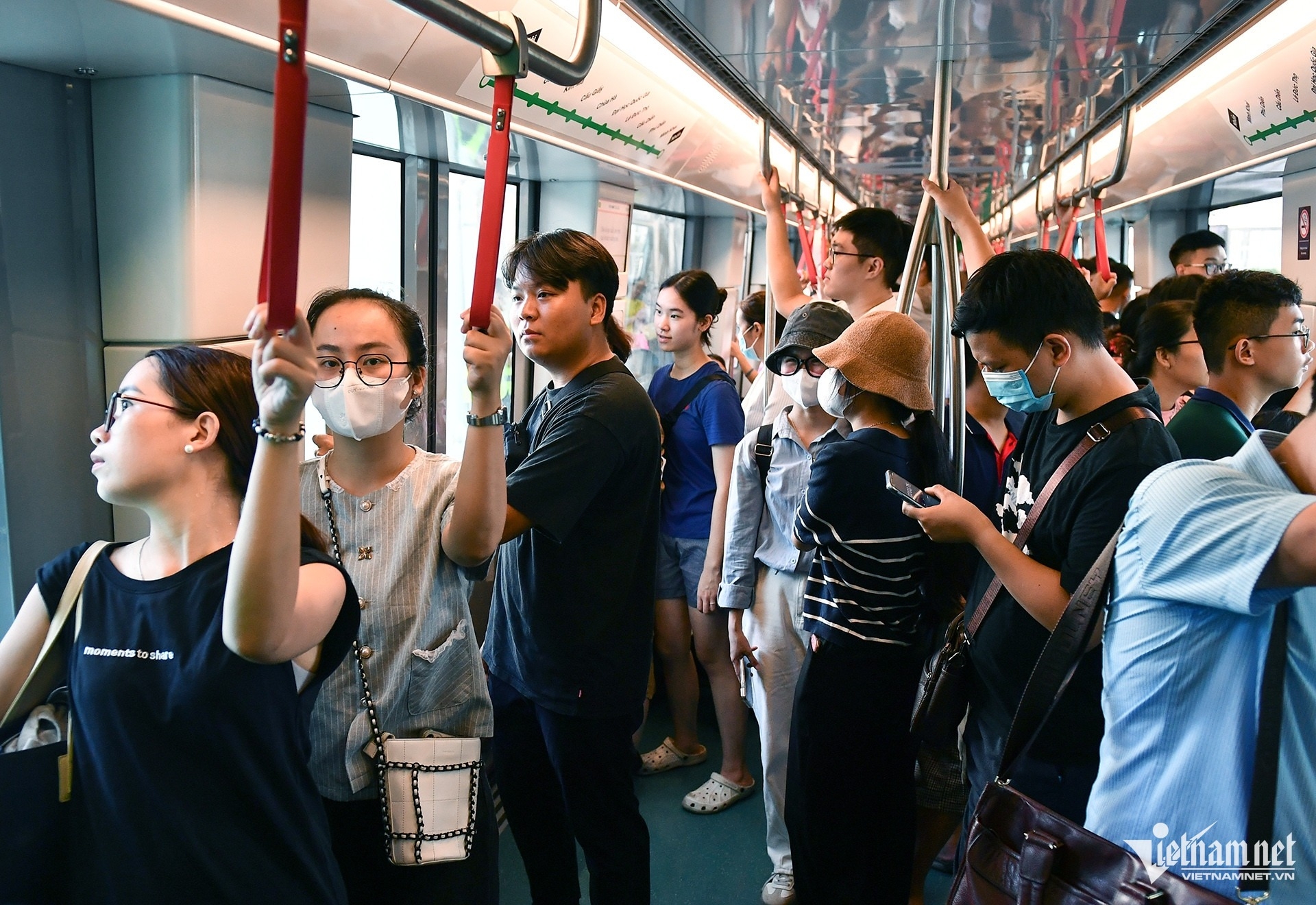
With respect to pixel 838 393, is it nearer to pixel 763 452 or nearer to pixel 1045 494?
pixel 1045 494

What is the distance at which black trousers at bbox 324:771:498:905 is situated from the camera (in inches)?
69.9

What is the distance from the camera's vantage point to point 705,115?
4.20m

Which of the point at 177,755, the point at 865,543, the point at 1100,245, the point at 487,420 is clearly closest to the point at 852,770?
the point at 865,543

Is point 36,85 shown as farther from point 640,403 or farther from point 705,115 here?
point 705,115

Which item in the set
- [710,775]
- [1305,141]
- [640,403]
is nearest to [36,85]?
[640,403]

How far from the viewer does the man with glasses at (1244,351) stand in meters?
2.71

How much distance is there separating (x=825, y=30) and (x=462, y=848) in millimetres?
2121

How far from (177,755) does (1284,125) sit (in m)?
4.26

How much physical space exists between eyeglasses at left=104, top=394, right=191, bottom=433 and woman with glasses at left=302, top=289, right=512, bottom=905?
29 cm

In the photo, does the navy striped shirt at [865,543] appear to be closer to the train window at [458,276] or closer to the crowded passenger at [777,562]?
the crowded passenger at [777,562]

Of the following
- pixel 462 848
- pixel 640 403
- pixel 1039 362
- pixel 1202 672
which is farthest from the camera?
pixel 640 403

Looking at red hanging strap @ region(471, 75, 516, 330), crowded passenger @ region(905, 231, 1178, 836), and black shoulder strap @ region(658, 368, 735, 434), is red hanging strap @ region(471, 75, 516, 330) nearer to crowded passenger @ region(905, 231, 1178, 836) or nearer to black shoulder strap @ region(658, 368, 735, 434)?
crowded passenger @ region(905, 231, 1178, 836)

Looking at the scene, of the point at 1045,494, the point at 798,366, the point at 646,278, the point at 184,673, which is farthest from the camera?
the point at 646,278

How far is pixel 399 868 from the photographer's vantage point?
1.82 metres
